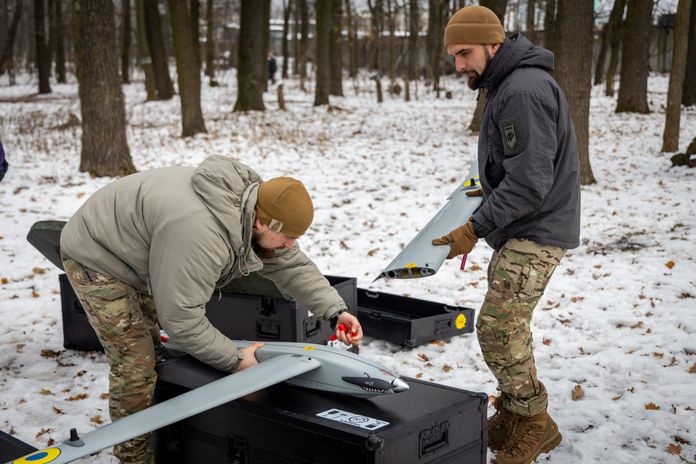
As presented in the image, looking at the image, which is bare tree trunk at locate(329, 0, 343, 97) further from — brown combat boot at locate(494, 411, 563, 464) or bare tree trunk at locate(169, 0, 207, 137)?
brown combat boot at locate(494, 411, 563, 464)

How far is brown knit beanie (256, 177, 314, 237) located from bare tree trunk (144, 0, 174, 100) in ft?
66.0

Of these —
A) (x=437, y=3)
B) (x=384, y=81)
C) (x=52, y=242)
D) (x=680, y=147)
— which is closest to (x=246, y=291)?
(x=52, y=242)

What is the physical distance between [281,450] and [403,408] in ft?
1.86

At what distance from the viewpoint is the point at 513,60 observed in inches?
129

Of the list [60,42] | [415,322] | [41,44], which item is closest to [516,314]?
[415,322]

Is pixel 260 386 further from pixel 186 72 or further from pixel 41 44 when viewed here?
pixel 41 44

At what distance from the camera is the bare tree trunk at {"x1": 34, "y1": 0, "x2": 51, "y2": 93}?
2469cm

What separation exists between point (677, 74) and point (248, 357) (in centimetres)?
1088

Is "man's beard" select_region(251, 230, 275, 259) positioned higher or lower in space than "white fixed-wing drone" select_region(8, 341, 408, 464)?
higher

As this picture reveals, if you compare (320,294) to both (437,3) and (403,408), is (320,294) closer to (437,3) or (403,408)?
(403,408)

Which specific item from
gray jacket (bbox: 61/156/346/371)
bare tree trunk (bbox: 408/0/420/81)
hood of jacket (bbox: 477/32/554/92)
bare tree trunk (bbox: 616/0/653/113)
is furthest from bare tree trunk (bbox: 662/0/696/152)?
bare tree trunk (bbox: 408/0/420/81)

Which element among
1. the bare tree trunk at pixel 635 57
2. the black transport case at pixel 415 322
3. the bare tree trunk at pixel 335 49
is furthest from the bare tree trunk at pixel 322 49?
the black transport case at pixel 415 322

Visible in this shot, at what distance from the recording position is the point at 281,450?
3.03 metres

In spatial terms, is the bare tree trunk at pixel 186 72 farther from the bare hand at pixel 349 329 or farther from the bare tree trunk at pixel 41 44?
the bare tree trunk at pixel 41 44
